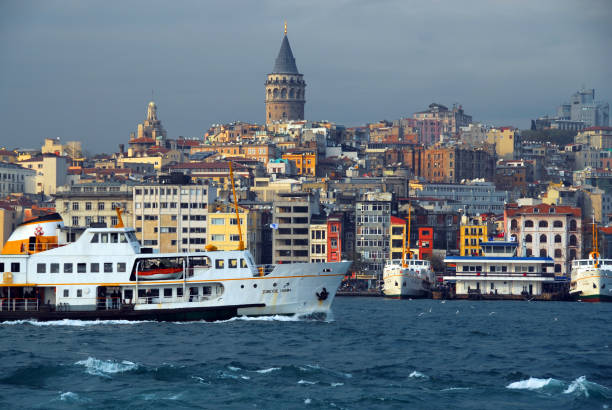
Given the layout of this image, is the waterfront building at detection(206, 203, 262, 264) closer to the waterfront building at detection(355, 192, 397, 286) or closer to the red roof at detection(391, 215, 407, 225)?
the waterfront building at detection(355, 192, 397, 286)

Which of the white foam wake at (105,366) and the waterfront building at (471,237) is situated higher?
the waterfront building at (471,237)

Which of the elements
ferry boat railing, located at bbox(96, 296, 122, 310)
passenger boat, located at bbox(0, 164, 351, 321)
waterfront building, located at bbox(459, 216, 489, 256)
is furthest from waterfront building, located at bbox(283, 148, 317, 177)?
ferry boat railing, located at bbox(96, 296, 122, 310)

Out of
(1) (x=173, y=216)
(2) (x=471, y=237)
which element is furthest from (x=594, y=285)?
(1) (x=173, y=216)

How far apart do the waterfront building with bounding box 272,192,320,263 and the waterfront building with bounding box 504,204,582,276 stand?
19199mm

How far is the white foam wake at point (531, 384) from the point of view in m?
36.6

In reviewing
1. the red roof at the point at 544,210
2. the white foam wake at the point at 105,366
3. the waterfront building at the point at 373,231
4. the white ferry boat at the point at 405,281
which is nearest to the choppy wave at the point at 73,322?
the white foam wake at the point at 105,366

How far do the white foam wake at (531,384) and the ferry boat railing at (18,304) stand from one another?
982 inches

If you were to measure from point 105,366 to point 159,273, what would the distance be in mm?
14483

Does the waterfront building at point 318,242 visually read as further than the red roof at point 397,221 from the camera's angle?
No

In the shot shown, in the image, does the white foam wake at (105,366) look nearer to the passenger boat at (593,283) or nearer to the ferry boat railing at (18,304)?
the ferry boat railing at (18,304)

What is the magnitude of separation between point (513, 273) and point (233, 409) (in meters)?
73.2

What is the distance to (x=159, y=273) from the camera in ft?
179

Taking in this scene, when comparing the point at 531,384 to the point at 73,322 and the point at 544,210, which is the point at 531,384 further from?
the point at 544,210

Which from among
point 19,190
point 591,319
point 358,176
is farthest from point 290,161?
point 591,319
